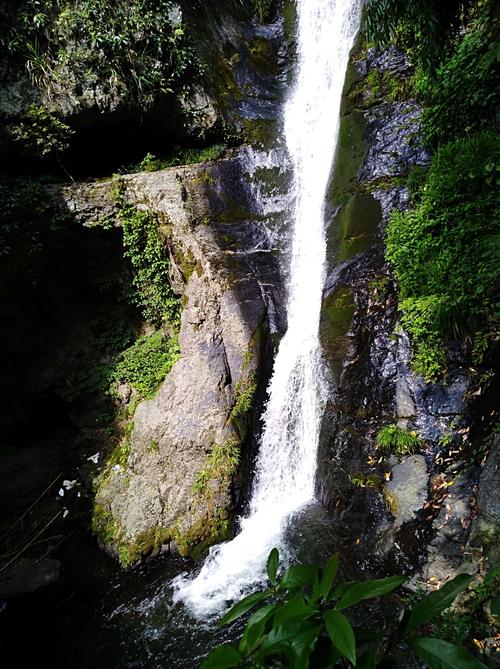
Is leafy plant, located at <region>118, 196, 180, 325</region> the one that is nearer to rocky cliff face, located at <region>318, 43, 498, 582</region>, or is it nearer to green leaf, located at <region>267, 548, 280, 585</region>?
rocky cliff face, located at <region>318, 43, 498, 582</region>

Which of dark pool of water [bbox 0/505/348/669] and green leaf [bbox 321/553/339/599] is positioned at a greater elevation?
green leaf [bbox 321/553/339/599]

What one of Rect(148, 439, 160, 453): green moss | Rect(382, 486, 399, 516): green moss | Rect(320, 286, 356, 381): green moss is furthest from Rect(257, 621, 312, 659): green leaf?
Rect(148, 439, 160, 453): green moss

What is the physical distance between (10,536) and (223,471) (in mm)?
4009

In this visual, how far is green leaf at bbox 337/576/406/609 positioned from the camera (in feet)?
3.40

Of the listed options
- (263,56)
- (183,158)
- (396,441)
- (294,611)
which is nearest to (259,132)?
(183,158)

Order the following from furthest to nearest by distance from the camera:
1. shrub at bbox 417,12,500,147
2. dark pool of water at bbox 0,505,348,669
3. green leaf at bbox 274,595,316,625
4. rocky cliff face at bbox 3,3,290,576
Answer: rocky cliff face at bbox 3,3,290,576, shrub at bbox 417,12,500,147, dark pool of water at bbox 0,505,348,669, green leaf at bbox 274,595,316,625

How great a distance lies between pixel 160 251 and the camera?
320 inches

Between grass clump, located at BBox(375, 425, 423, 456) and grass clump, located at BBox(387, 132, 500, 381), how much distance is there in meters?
0.77

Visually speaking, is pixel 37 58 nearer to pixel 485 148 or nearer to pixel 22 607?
pixel 485 148

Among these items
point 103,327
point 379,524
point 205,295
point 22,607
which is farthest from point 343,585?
point 103,327

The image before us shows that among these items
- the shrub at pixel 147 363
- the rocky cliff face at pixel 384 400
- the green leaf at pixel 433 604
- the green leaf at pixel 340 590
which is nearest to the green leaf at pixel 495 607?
the green leaf at pixel 433 604

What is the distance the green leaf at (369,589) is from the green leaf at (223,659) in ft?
1.03

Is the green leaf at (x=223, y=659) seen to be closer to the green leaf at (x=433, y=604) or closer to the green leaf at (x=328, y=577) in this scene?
the green leaf at (x=328, y=577)

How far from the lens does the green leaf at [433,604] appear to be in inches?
42.7
